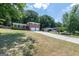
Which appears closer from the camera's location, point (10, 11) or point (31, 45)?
point (31, 45)

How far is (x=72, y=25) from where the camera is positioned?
88.4 inches

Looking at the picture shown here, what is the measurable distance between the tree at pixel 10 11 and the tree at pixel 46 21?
0.21 metres

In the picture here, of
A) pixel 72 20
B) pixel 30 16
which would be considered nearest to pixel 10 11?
pixel 30 16

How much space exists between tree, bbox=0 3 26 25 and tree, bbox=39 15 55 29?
213 mm

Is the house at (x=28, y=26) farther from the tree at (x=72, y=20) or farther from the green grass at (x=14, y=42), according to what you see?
the tree at (x=72, y=20)

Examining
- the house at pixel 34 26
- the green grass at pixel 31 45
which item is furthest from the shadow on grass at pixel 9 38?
the house at pixel 34 26

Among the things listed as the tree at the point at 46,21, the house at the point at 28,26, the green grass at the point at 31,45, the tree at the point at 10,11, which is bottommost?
the green grass at the point at 31,45

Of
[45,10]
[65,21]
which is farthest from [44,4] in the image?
[65,21]

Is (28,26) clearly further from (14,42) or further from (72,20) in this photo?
(72,20)

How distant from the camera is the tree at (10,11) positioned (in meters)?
2.30

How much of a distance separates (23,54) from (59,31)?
41 centimetres

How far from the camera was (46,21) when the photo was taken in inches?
90.6

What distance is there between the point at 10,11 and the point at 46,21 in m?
0.37

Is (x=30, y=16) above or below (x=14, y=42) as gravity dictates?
above
